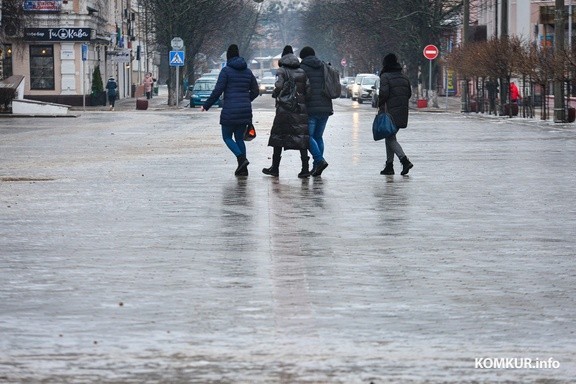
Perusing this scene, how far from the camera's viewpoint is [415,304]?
30.2ft

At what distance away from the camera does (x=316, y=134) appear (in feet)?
69.3

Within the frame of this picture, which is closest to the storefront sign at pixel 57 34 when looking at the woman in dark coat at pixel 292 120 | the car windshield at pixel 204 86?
the car windshield at pixel 204 86

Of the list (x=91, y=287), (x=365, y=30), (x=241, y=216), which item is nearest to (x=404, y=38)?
(x=365, y=30)

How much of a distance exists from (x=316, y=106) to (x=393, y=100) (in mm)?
1308

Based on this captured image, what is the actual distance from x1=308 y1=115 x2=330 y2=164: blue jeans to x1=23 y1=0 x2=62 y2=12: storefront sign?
181 feet

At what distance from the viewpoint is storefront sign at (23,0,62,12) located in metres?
74.5

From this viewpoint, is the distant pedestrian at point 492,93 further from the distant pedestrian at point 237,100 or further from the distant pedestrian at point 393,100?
the distant pedestrian at point 237,100

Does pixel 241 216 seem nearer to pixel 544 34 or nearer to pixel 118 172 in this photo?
pixel 118 172

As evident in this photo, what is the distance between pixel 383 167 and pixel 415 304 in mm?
13757

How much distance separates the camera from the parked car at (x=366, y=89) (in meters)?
82.1

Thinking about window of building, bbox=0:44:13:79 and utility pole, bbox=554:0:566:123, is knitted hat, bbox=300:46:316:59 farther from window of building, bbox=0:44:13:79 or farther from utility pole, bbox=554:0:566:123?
window of building, bbox=0:44:13:79

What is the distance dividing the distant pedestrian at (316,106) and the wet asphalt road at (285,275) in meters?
0.37

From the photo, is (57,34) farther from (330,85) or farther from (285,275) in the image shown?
(285,275)

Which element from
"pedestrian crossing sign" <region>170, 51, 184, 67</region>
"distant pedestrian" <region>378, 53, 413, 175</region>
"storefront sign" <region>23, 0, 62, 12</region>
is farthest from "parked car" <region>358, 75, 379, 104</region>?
"distant pedestrian" <region>378, 53, 413, 175</region>
